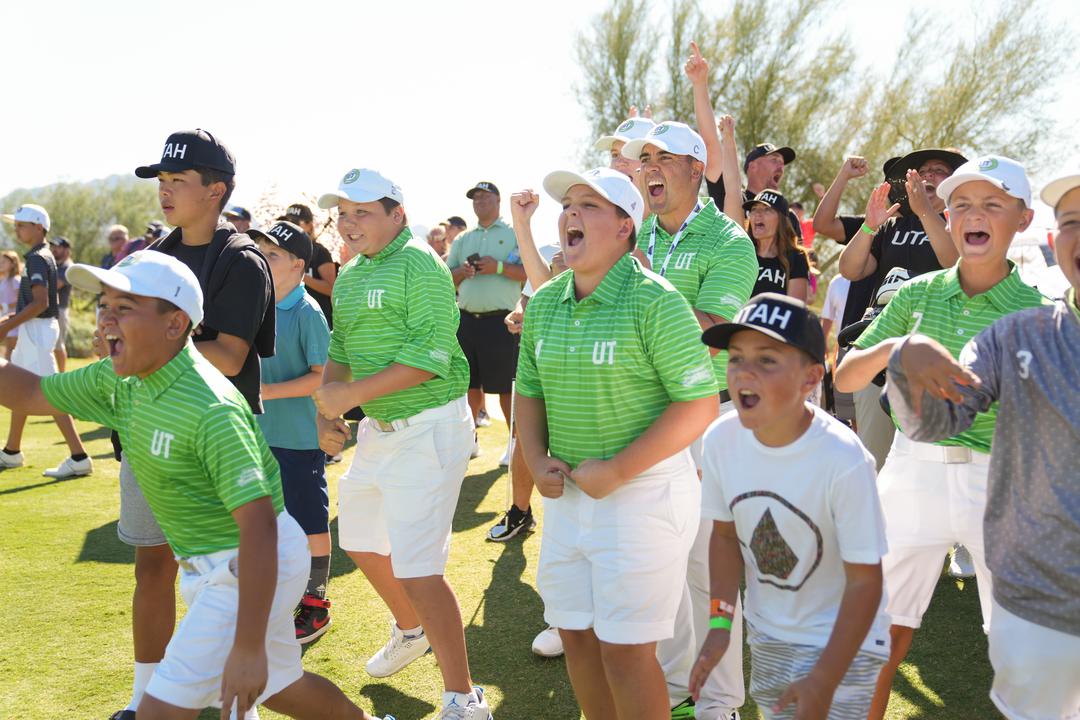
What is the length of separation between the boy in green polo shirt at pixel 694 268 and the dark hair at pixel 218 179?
188cm

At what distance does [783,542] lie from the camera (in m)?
2.88

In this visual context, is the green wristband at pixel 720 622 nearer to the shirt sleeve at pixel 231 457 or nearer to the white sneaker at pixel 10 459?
the shirt sleeve at pixel 231 457

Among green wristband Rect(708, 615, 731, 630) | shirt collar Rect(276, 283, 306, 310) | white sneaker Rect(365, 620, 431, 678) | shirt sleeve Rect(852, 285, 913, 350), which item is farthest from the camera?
shirt collar Rect(276, 283, 306, 310)

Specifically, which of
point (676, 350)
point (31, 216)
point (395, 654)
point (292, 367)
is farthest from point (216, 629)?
point (31, 216)

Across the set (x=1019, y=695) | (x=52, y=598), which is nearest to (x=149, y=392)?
(x=1019, y=695)

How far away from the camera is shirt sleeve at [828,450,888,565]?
8.96ft

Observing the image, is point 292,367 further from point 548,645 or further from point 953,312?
point 953,312

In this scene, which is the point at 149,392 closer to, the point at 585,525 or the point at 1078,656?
the point at 585,525

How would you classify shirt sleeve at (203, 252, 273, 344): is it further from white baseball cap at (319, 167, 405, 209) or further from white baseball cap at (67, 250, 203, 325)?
white baseball cap at (67, 250, 203, 325)

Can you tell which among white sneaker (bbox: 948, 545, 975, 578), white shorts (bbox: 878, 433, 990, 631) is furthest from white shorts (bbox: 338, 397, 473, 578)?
white sneaker (bbox: 948, 545, 975, 578)

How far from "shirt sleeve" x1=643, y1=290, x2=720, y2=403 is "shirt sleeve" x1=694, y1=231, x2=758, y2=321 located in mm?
772

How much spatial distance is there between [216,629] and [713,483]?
1.64m

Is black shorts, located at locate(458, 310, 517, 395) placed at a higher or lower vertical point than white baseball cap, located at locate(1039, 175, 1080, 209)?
lower

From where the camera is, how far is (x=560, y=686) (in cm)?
470
